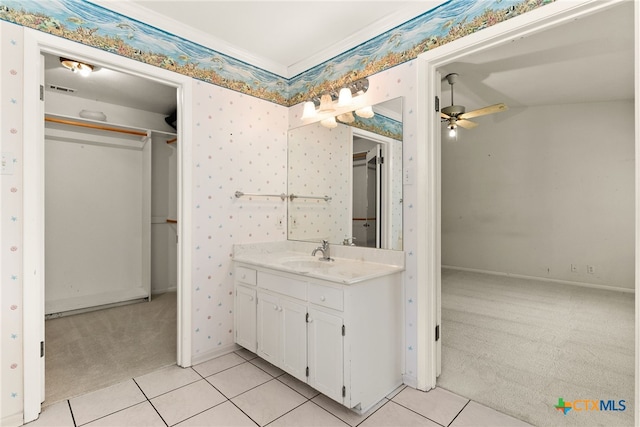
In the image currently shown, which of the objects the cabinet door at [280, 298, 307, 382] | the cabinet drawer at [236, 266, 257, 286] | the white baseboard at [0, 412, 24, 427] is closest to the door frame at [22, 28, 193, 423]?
the white baseboard at [0, 412, 24, 427]

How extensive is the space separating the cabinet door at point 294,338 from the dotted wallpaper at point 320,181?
2.48ft

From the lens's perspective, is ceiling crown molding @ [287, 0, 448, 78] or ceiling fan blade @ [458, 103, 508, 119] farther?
ceiling fan blade @ [458, 103, 508, 119]

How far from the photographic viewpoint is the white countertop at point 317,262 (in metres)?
1.87

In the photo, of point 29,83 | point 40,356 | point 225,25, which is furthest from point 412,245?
point 29,83

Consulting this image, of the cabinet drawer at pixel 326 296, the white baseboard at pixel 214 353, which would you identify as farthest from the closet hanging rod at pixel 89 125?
the cabinet drawer at pixel 326 296

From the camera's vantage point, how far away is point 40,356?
5.86ft

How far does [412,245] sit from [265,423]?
4.49 ft

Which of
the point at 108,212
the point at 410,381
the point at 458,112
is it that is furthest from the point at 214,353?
the point at 458,112

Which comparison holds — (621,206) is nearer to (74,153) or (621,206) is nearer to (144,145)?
(144,145)

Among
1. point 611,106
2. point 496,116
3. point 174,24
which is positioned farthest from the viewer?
point 496,116

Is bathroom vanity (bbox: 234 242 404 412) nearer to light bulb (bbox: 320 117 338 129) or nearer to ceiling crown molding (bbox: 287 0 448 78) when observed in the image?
light bulb (bbox: 320 117 338 129)

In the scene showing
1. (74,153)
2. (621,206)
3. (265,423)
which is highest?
(74,153)

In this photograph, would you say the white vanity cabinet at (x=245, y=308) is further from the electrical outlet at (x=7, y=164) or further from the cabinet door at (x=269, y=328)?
the electrical outlet at (x=7, y=164)

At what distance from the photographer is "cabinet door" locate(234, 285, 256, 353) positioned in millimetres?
2396
